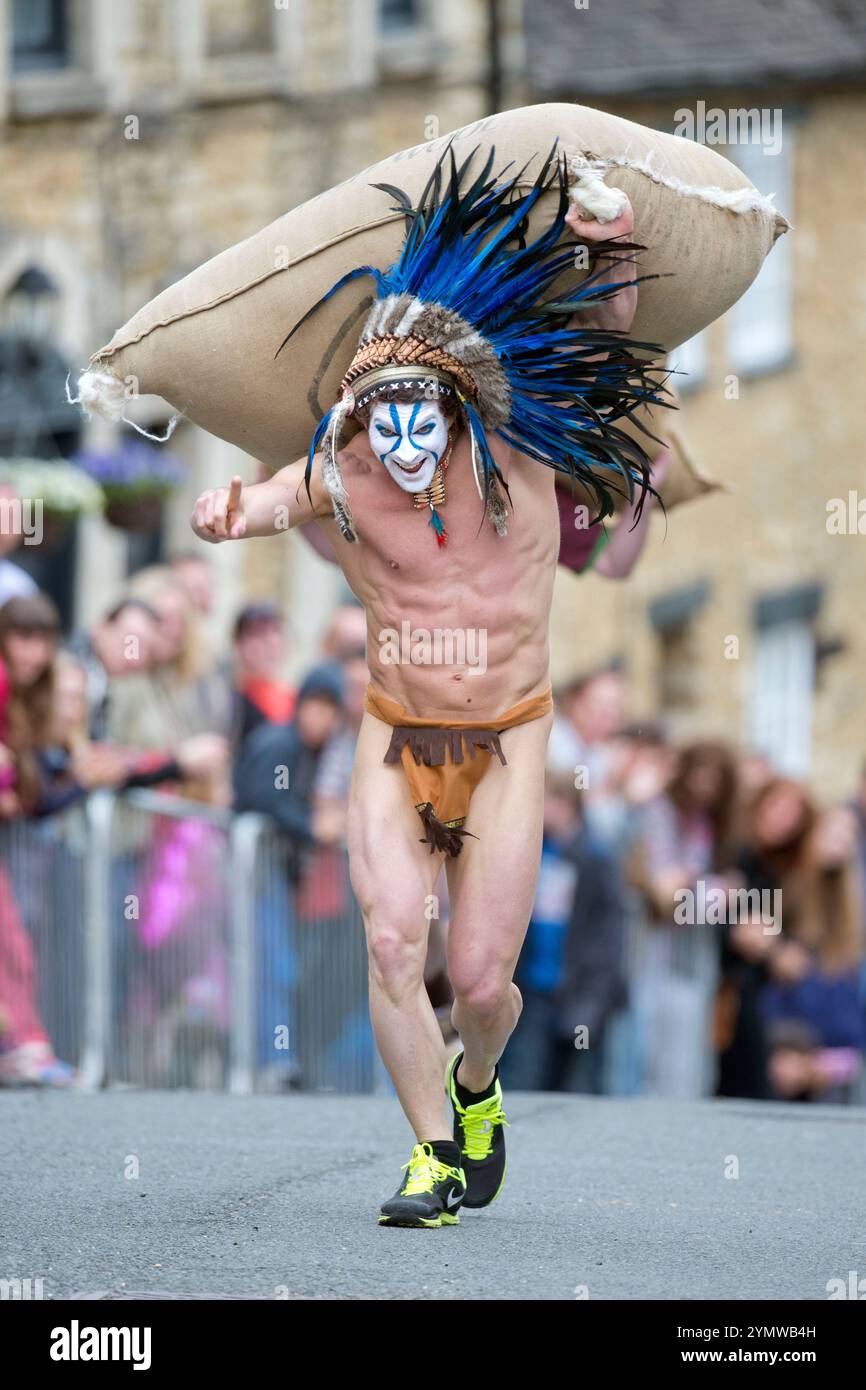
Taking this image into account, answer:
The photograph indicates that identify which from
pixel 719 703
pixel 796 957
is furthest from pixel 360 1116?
pixel 719 703

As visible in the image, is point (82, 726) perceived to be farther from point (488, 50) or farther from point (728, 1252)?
point (488, 50)

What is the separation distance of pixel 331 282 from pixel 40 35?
1431cm

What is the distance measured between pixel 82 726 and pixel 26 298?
919 centimetres

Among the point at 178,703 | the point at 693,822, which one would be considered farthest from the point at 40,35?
→ the point at 693,822

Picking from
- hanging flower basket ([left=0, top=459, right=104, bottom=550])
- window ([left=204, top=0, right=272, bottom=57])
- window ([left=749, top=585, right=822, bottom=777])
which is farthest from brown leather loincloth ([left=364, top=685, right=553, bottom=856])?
window ([left=749, top=585, right=822, bottom=777])

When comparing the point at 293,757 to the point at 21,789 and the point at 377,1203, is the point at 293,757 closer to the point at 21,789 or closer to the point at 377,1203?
the point at 21,789

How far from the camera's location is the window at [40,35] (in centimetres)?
2000

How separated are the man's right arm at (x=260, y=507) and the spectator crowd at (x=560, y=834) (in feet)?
12.6

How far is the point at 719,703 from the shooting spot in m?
22.5

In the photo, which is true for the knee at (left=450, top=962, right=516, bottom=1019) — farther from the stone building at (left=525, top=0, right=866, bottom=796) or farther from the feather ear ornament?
the stone building at (left=525, top=0, right=866, bottom=796)

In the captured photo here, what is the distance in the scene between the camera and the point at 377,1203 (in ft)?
21.5

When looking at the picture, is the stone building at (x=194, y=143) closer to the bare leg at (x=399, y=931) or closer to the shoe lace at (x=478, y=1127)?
the shoe lace at (x=478, y=1127)

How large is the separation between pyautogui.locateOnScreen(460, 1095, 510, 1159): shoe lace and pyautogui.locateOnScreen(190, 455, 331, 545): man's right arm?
150 centimetres

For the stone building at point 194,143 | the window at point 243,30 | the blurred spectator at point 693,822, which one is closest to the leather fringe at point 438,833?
the blurred spectator at point 693,822
